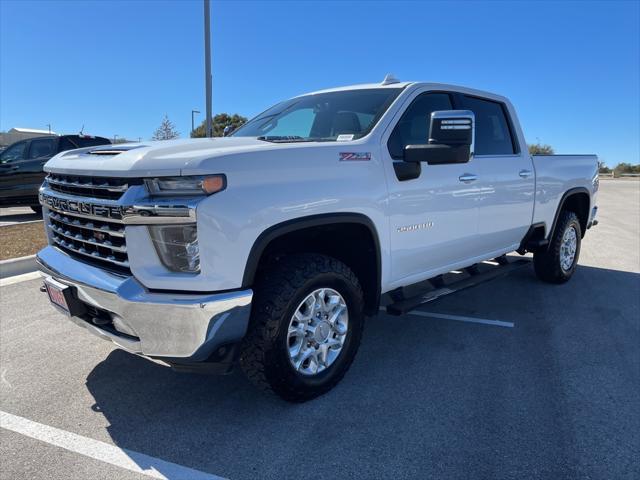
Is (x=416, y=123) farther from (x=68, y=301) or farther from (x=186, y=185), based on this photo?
(x=68, y=301)

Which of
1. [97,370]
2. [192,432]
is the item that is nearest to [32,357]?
[97,370]

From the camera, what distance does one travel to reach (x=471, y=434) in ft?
8.71

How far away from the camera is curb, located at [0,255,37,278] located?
5.83 metres

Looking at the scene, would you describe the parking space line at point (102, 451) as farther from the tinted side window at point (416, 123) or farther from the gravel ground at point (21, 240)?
the gravel ground at point (21, 240)

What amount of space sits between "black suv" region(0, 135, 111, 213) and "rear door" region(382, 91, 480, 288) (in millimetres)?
9080

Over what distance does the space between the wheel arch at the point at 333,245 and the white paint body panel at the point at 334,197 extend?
5 centimetres

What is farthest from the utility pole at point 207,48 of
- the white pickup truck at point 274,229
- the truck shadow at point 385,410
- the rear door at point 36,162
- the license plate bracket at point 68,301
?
the license plate bracket at point 68,301

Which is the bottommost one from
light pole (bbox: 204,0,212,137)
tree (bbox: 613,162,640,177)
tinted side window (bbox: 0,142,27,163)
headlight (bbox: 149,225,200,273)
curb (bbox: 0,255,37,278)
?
tree (bbox: 613,162,640,177)

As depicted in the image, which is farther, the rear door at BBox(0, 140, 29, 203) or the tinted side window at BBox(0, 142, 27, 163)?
the tinted side window at BBox(0, 142, 27, 163)

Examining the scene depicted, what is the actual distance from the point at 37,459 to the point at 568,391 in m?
3.16

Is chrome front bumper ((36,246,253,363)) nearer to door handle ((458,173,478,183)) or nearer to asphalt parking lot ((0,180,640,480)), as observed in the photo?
asphalt parking lot ((0,180,640,480))

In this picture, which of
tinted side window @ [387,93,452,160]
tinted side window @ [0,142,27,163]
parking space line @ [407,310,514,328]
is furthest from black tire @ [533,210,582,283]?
tinted side window @ [0,142,27,163]

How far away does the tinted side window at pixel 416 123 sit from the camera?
340cm

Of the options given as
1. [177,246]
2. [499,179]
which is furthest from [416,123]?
[177,246]
